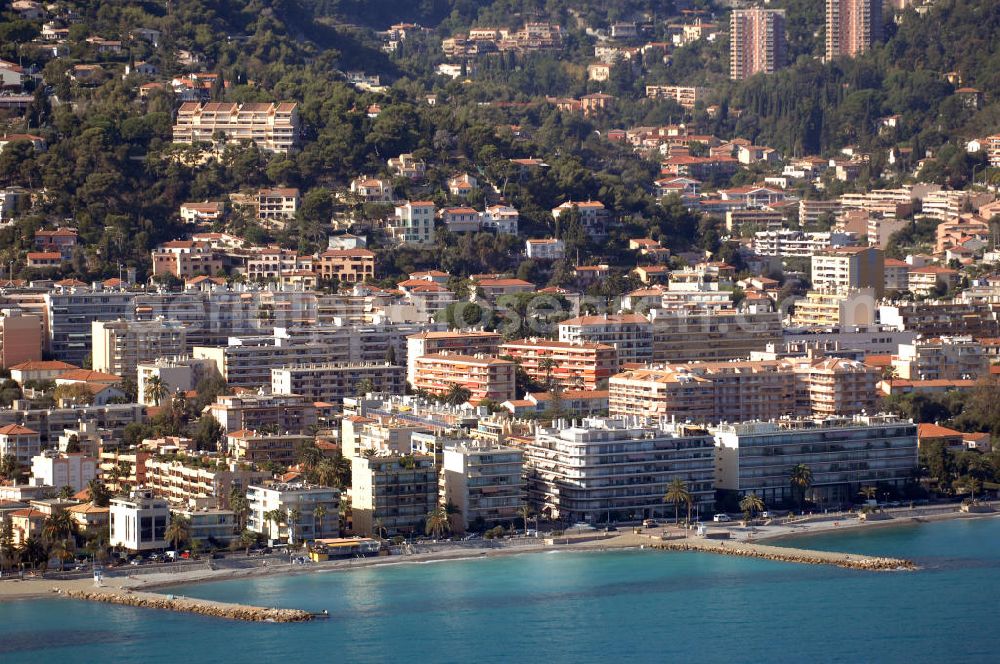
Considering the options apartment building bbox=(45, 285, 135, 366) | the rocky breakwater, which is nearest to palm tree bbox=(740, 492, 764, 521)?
the rocky breakwater

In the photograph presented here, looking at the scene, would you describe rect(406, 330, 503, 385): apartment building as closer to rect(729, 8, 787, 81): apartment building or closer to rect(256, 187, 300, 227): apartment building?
rect(256, 187, 300, 227): apartment building

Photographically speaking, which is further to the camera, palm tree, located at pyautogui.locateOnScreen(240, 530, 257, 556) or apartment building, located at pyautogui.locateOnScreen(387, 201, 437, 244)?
apartment building, located at pyautogui.locateOnScreen(387, 201, 437, 244)

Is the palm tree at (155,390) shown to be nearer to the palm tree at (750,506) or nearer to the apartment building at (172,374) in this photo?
the apartment building at (172,374)

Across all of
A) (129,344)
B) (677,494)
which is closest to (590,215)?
(129,344)

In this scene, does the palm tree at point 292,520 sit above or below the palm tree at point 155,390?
below

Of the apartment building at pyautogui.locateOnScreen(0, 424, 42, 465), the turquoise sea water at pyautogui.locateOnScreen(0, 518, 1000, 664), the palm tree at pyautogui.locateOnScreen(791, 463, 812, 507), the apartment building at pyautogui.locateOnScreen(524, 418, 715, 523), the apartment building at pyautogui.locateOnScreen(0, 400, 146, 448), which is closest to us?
the turquoise sea water at pyautogui.locateOnScreen(0, 518, 1000, 664)

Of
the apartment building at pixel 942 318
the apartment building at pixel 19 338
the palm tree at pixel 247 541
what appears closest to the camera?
the palm tree at pixel 247 541

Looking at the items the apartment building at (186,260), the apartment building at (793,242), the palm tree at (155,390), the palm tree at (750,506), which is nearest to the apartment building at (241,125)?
the apartment building at (186,260)

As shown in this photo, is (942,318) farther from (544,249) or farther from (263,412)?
(263,412)
